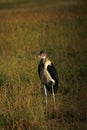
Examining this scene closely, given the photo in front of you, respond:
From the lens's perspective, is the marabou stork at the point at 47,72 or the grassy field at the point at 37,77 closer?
the grassy field at the point at 37,77

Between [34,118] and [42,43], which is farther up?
[42,43]

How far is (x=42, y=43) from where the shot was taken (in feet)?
41.5

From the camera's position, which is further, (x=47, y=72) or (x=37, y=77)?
(x=37, y=77)

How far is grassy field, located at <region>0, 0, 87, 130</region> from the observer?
613 centimetres

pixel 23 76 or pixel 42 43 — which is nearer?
pixel 23 76

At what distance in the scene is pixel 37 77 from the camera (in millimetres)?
8258

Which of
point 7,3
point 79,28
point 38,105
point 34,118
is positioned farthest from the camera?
point 7,3

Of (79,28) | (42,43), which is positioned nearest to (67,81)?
(42,43)

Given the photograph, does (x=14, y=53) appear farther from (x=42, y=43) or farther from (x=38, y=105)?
(x=38, y=105)

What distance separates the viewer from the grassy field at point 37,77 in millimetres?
6129

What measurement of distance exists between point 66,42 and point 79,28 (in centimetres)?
159

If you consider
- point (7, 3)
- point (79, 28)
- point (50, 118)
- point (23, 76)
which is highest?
point (7, 3)

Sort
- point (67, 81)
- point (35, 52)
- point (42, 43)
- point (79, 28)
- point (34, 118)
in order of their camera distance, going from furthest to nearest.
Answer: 1. point (79, 28)
2. point (42, 43)
3. point (35, 52)
4. point (67, 81)
5. point (34, 118)

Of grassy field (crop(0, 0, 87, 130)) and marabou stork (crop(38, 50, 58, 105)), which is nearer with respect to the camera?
grassy field (crop(0, 0, 87, 130))
